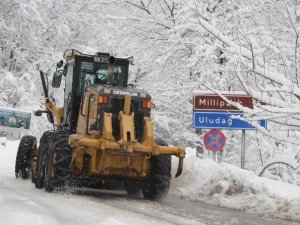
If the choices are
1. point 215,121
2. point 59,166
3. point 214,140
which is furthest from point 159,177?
point 214,140

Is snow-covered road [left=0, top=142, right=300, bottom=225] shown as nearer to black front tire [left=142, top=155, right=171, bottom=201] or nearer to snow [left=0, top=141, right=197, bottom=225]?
snow [left=0, top=141, right=197, bottom=225]

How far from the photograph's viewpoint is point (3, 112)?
21219 mm

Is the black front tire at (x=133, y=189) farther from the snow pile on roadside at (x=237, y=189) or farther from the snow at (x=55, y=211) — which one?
the snow at (x=55, y=211)

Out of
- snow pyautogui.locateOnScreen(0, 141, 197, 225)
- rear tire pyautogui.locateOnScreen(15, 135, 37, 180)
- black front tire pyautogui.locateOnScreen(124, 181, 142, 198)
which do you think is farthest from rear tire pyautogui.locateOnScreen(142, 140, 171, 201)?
rear tire pyautogui.locateOnScreen(15, 135, 37, 180)

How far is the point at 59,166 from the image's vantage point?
1024 cm

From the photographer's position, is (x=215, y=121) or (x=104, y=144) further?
(x=215, y=121)

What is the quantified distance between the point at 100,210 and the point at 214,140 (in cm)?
643

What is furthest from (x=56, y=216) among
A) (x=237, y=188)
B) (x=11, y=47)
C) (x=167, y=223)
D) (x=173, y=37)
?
(x=11, y=47)

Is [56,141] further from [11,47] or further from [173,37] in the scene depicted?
[11,47]

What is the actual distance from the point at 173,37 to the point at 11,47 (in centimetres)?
1099

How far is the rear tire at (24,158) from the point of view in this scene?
42.4ft

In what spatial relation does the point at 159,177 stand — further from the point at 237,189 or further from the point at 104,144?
the point at 237,189

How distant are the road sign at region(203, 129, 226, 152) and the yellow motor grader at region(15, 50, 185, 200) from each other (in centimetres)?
326

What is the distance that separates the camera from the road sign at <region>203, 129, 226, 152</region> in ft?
47.1
